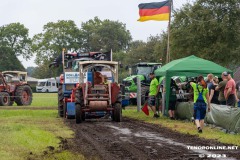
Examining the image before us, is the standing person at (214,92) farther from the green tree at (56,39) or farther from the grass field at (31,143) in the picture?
the green tree at (56,39)

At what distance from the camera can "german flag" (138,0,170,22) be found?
31031mm

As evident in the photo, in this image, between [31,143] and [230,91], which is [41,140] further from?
[230,91]

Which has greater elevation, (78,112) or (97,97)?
(97,97)

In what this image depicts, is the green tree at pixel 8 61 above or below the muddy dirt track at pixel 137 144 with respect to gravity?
above

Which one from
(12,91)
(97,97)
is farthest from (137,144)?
(12,91)

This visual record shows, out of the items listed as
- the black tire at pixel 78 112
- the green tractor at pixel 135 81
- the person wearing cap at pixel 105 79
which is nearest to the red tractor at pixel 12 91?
the green tractor at pixel 135 81

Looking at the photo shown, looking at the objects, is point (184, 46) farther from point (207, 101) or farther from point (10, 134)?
point (10, 134)

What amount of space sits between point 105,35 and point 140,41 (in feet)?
31.6

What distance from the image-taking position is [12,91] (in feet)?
119

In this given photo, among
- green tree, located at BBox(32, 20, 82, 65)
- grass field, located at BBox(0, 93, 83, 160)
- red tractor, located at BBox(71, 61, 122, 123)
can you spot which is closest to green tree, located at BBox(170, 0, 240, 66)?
red tractor, located at BBox(71, 61, 122, 123)

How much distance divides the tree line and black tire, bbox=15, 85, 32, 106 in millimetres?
9249

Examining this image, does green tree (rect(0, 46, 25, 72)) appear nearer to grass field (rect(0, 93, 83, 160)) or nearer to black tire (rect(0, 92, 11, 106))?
black tire (rect(0, 92, 11, 106))

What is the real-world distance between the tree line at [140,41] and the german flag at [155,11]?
7352 millimetres

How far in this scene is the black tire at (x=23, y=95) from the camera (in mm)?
35938
